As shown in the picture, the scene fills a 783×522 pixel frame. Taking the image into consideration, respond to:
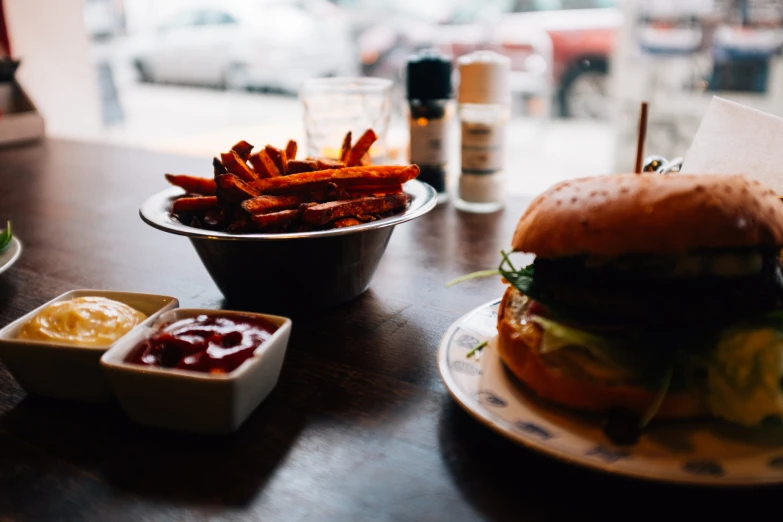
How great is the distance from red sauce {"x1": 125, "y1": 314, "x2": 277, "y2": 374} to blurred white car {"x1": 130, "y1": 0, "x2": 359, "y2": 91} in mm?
8027

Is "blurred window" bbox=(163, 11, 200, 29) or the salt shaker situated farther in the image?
"blurred window" bbox=(163, 11, 200, 29)

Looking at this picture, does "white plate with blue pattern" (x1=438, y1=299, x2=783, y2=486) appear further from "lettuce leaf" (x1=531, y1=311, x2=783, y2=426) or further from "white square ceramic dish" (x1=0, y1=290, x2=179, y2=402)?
"white square ceramic dish" (x1=0, y1=290, x2=179, y2=402)

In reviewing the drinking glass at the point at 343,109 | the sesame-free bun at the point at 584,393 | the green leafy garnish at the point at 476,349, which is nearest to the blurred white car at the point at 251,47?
the drinking glass at the point at 343,109

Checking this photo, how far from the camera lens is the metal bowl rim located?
3.69 ft

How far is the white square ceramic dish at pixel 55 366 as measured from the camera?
943 millimetres

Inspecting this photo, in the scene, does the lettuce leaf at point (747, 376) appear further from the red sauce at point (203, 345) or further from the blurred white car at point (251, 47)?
the blurred white car at point (251, 47)

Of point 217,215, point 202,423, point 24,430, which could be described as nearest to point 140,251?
point 217,215

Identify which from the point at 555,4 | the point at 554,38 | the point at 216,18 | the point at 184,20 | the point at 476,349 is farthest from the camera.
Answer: the point at 184,20

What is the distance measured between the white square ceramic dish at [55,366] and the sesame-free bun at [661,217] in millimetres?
646

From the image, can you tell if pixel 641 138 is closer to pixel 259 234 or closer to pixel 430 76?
pixel 259 234

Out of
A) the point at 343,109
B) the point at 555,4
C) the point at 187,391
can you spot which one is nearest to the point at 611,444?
the point at 187,391

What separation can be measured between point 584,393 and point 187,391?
53 cm

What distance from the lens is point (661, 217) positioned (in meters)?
0.92

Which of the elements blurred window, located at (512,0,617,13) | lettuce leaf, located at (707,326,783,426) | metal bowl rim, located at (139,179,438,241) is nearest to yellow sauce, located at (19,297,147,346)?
metal bowl rim, located at (139,179,438,241)
